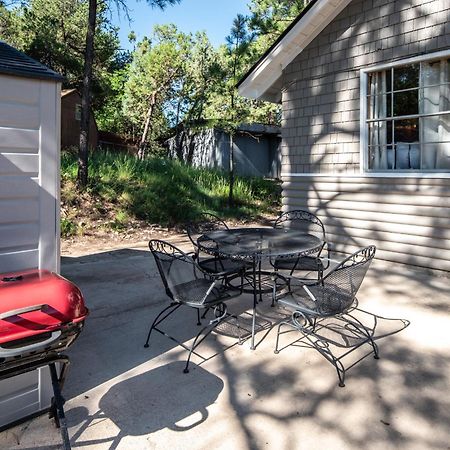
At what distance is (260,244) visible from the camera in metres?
3.38

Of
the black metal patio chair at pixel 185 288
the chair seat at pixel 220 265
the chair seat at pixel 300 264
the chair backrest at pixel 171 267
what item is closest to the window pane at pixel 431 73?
the chair seat at pixel 300 264

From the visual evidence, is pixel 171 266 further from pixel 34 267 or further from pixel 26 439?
pixel 26 439

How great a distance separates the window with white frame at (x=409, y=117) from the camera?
200 inches

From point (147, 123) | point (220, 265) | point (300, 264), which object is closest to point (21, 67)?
point (220, 265)

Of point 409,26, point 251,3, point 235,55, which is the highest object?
point 251,3

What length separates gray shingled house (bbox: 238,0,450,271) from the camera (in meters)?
5.10

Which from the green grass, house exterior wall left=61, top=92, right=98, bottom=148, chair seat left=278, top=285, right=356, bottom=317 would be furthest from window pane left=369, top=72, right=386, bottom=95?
house exterior wall left=61, top=92, right=98, bottom=148

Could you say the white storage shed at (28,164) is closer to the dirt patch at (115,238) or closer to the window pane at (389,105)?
the dirt patch at (115,238)

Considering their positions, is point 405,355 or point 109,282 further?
point 109,282

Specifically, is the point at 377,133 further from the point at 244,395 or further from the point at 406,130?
the point at 244,395

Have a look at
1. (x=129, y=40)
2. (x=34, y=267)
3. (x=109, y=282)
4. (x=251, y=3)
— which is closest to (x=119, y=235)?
(x=109, y=282)

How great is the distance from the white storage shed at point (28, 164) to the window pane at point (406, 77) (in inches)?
195

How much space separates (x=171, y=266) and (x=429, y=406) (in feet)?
6.31

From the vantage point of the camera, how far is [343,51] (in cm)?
602
